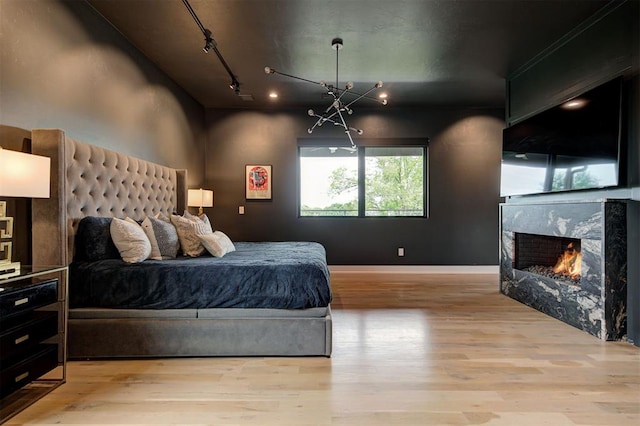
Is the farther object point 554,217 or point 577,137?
point 554,217

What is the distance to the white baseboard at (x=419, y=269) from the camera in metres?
5.39

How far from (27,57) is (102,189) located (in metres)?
1.07

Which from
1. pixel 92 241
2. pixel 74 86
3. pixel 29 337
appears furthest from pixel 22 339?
pixel 74 86

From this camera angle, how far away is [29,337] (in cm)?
177

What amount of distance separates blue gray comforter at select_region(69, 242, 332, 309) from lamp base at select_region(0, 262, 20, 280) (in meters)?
0.56

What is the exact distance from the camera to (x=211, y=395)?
72.9 inches

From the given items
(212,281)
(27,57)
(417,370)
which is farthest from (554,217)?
(27,57)

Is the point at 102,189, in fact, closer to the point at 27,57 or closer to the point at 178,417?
the point at 27,57

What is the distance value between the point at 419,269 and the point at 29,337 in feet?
16.2

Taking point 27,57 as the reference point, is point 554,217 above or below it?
Answer: below

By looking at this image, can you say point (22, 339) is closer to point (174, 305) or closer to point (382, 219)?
point (174, 305)

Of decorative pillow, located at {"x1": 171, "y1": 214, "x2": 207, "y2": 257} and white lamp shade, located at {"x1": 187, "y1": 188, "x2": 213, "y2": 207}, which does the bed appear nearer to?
decorative pillow, located at {"x1": 171, "y1": 214, "x2": 207, "y2": 257}

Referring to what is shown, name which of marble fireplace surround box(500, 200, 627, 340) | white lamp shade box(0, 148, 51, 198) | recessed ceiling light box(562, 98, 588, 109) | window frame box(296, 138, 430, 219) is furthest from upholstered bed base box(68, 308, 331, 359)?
window frame box(296, 138, 430, 219)

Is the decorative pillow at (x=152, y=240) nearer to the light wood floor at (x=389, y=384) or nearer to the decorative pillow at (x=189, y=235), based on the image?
the decorative pillow at (x=189, y=235)
